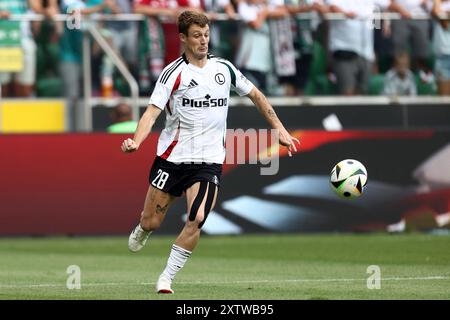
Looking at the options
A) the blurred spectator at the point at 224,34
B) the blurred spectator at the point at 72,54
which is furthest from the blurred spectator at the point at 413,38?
the blurred spectator at the point at 72,54

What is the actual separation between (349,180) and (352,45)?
8.65 metres

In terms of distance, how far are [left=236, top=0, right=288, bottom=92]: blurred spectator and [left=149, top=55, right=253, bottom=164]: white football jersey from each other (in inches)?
357

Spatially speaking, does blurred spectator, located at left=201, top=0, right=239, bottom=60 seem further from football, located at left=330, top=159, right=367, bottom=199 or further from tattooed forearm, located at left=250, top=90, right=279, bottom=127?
tattooed forearm, located at left=250, top=90, right=279, bottom=127

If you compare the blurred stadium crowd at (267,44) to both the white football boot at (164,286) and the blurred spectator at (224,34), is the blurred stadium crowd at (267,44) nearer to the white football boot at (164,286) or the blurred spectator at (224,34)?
the blurred spectator at (224,34)

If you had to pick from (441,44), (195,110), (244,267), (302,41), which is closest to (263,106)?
(195,110)

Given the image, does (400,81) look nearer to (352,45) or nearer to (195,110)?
(352,45)

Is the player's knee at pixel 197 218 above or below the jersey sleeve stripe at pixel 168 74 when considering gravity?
below

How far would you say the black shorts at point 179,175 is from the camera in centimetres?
1292

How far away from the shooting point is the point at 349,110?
2311 centimetres

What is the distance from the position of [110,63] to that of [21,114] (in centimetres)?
177

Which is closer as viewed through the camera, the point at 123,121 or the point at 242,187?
the point at 242,187

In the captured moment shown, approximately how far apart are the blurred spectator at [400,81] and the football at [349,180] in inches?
351

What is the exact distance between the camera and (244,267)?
16.3 m

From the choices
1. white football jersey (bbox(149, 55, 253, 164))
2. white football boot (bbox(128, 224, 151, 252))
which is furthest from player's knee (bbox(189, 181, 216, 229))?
white football boot (bbox(128, 224, 151, 252))
